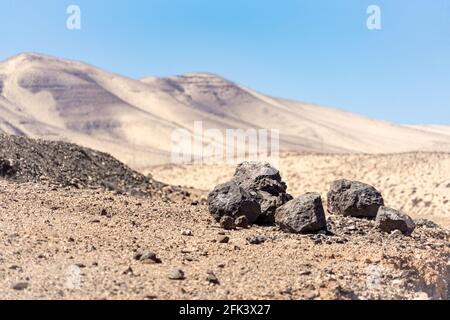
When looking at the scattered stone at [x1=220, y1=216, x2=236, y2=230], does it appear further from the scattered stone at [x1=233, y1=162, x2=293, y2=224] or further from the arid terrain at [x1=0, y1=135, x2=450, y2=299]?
the scattered stone at [x1=233, y1=162, x2=293, y2=224]

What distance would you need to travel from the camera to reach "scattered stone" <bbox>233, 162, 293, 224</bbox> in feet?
34.1

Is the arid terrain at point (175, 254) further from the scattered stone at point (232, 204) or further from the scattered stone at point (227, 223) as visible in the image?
the scattered stone at point (232, 204)

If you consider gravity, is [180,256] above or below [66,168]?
below

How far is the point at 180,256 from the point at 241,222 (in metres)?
2.31

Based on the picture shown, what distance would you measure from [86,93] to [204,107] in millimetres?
24380

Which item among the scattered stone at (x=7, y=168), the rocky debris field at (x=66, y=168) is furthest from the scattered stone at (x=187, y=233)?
the scattered stone at (x=7, y=168)

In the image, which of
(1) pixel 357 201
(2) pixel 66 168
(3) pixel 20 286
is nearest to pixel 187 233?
(3) pixel 20 286

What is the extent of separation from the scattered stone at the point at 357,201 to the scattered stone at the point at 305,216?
191 cm

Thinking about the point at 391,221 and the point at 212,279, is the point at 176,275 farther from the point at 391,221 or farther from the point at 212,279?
the point at 391,221

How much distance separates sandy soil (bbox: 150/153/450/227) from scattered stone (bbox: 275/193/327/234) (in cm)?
1302

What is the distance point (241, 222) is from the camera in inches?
390

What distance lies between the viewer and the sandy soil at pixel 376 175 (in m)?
23.7
